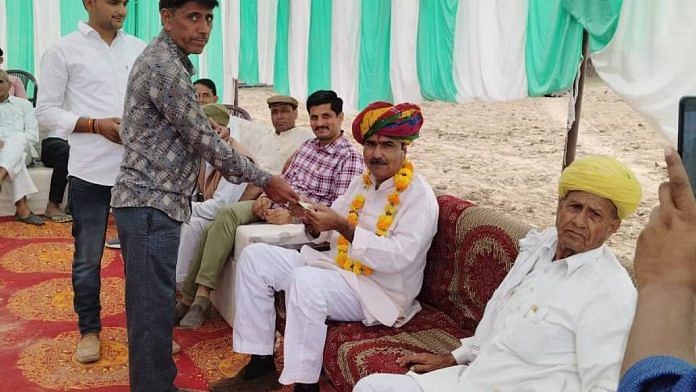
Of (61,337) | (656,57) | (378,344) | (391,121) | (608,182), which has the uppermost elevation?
(656,57)

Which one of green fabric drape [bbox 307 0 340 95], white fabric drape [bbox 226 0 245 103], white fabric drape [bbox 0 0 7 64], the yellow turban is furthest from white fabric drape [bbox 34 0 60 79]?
the yellow turban

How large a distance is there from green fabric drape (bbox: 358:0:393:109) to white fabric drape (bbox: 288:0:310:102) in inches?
36.6

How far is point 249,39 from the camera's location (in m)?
6.42

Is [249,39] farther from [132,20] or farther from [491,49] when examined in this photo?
[491,49]

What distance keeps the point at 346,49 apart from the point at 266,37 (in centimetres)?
160

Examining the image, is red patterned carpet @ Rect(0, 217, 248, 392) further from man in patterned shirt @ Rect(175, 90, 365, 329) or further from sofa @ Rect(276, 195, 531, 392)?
sofa @ Rect(276, 195, 531, 392)

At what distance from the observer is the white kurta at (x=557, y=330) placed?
175 centimetres

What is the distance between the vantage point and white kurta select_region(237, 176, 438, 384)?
2.68 meters

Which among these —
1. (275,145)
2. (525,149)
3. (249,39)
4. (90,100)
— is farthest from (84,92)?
(525,149)

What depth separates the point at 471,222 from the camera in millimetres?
2783

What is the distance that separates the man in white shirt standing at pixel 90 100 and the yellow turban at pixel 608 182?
1.90 m

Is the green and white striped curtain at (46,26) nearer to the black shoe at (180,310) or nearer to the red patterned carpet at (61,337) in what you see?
the red patterned carpet at (61,337)

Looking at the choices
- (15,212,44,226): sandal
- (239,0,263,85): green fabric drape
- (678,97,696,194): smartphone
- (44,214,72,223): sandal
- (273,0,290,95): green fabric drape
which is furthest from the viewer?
(239,0,263,85): green fabric drape

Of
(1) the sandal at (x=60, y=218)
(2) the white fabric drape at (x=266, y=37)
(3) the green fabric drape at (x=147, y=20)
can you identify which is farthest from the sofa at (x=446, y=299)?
(3) the green fabric drape at (x=147, y=20)
